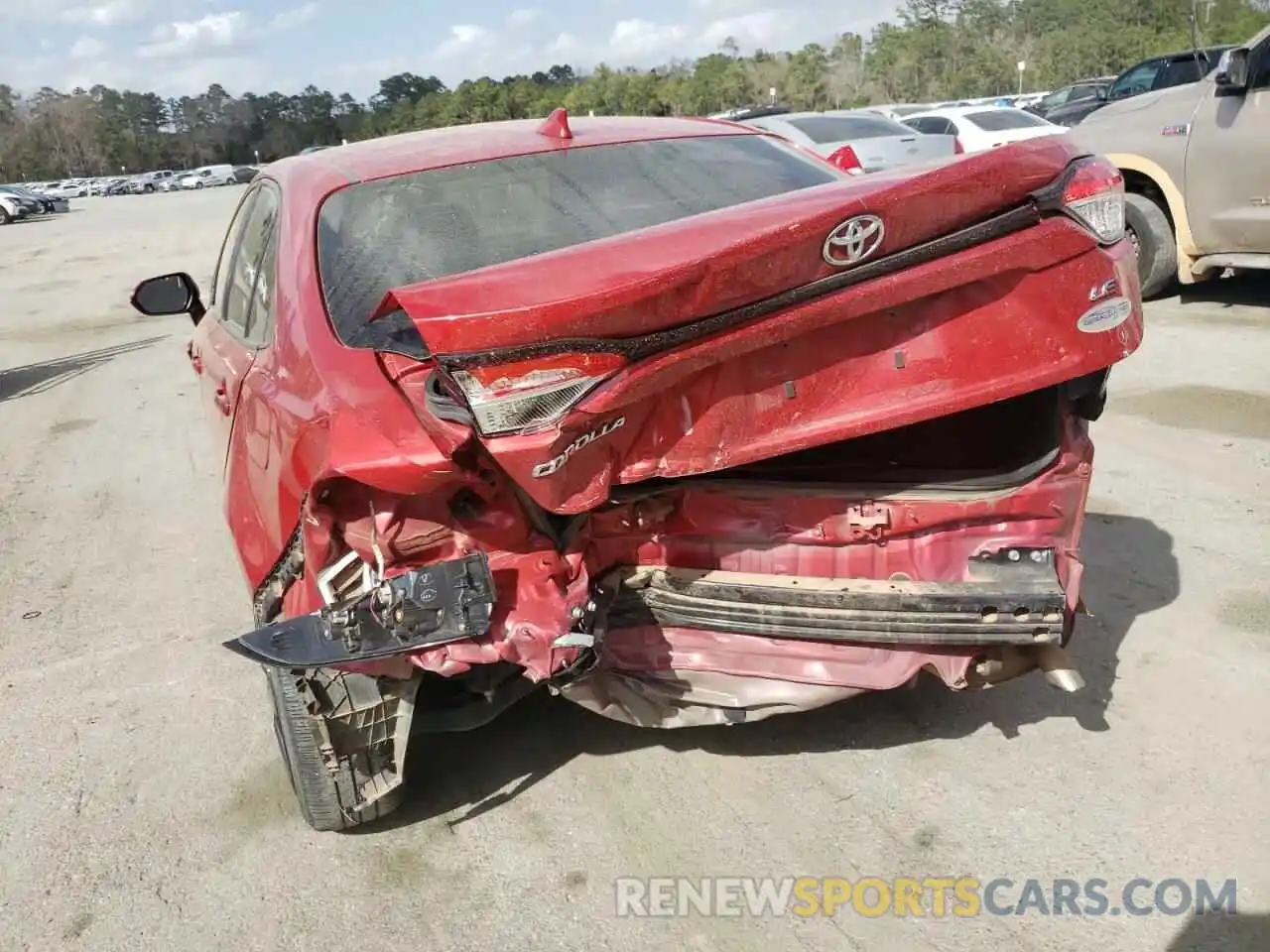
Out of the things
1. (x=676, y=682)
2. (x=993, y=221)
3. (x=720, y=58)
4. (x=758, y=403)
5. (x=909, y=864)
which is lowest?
(x=909, y=864)

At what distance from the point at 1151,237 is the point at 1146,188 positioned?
494 mm

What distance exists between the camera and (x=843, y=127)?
48.9 ft

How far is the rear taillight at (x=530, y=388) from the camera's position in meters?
2.12

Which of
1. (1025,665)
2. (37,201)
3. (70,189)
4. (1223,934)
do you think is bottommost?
(1223,934)

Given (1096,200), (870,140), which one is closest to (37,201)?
(870,140)

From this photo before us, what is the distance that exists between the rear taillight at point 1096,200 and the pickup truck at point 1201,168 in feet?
19.6

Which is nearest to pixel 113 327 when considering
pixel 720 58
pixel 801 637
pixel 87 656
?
pixel 87 656

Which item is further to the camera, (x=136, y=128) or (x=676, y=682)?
(x=136, y=128)

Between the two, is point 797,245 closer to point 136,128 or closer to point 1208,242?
point 1208,242

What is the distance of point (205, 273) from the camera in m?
16.2

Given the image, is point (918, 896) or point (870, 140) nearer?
point (918, 896)

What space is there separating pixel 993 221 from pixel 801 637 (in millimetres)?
1076

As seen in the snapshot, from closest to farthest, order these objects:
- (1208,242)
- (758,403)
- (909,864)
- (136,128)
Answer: (758,403), (909,864), (1208,242), (136,128)

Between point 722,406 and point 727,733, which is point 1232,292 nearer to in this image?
point 727,733
